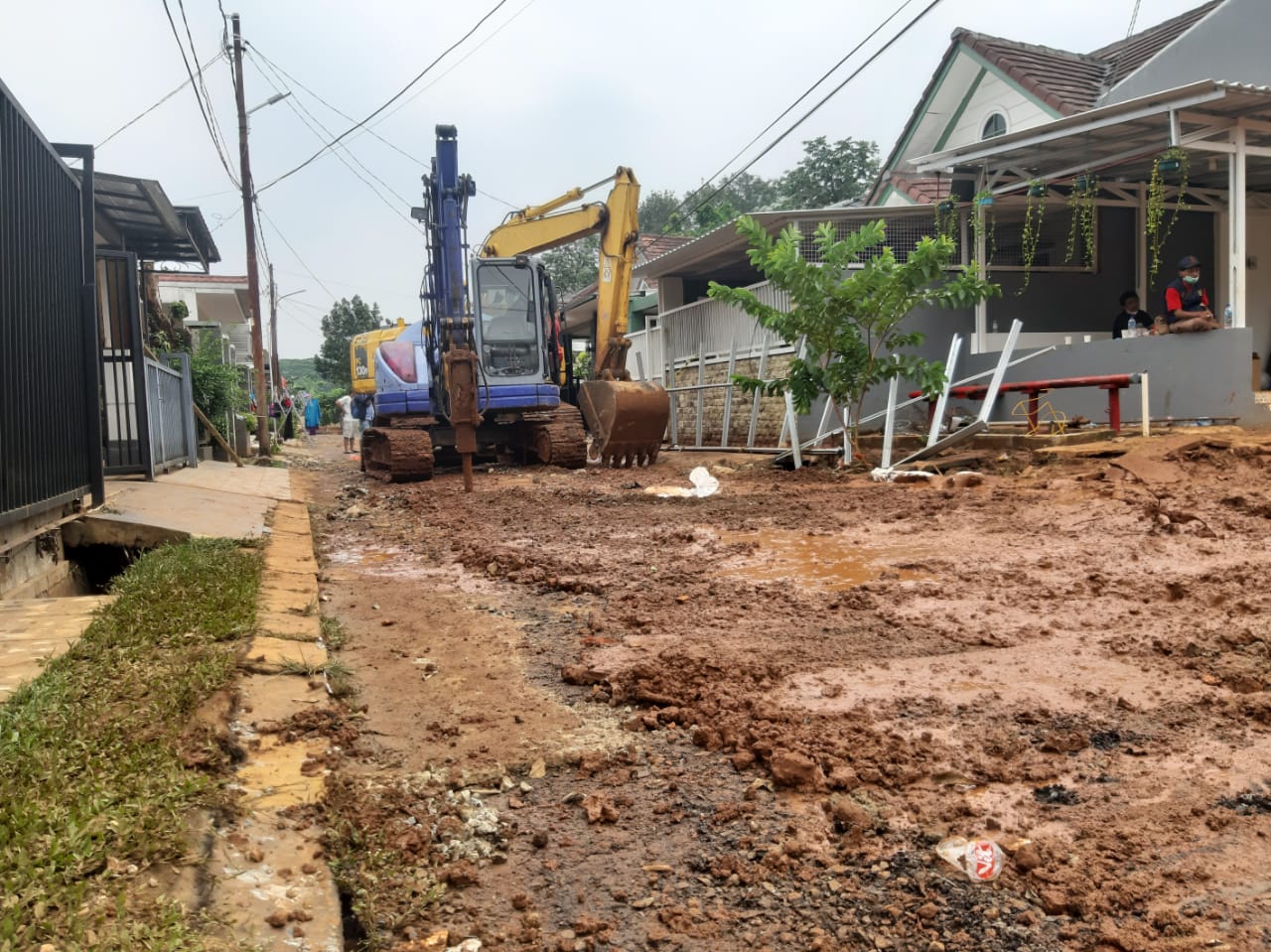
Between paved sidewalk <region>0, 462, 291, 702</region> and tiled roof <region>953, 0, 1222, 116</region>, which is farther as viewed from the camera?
tiled roof <region>953, 0, 1222, 116</region>

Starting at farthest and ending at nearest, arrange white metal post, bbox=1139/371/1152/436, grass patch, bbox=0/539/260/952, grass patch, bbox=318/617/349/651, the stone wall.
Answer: the stone wall, white metal post, bbox=1139/371/1152/436, grass patch, bbox=318/617/349/651, grass patch, bbox=0/539/260/952

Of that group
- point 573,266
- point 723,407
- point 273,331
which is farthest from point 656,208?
point 723,407

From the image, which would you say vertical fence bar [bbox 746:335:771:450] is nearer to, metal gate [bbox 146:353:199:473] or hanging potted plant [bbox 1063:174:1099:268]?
hanging potted plant [bbox 1063:174:1099:268]

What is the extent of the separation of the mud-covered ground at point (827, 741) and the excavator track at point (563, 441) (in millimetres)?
7498

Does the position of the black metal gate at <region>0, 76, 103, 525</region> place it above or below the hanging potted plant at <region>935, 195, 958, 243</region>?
below

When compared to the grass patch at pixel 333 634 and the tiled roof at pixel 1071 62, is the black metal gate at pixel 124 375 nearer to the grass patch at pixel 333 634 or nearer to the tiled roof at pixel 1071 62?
the grass patch at pixel 333 634

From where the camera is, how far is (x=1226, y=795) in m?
2.63

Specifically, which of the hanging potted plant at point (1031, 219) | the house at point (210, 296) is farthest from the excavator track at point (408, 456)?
the house at point (210, 296)

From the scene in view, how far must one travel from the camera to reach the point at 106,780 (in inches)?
95.5

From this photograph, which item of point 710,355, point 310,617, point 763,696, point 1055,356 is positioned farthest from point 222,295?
point 763,696

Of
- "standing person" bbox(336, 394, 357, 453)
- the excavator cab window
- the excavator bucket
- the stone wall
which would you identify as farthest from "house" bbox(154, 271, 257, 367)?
the excavator bucket

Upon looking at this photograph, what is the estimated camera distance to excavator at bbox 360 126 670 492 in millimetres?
13000

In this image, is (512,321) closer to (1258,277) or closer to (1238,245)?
(1238,245)

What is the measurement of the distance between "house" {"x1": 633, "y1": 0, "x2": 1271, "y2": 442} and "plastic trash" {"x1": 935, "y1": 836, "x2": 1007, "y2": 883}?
9.91 m
